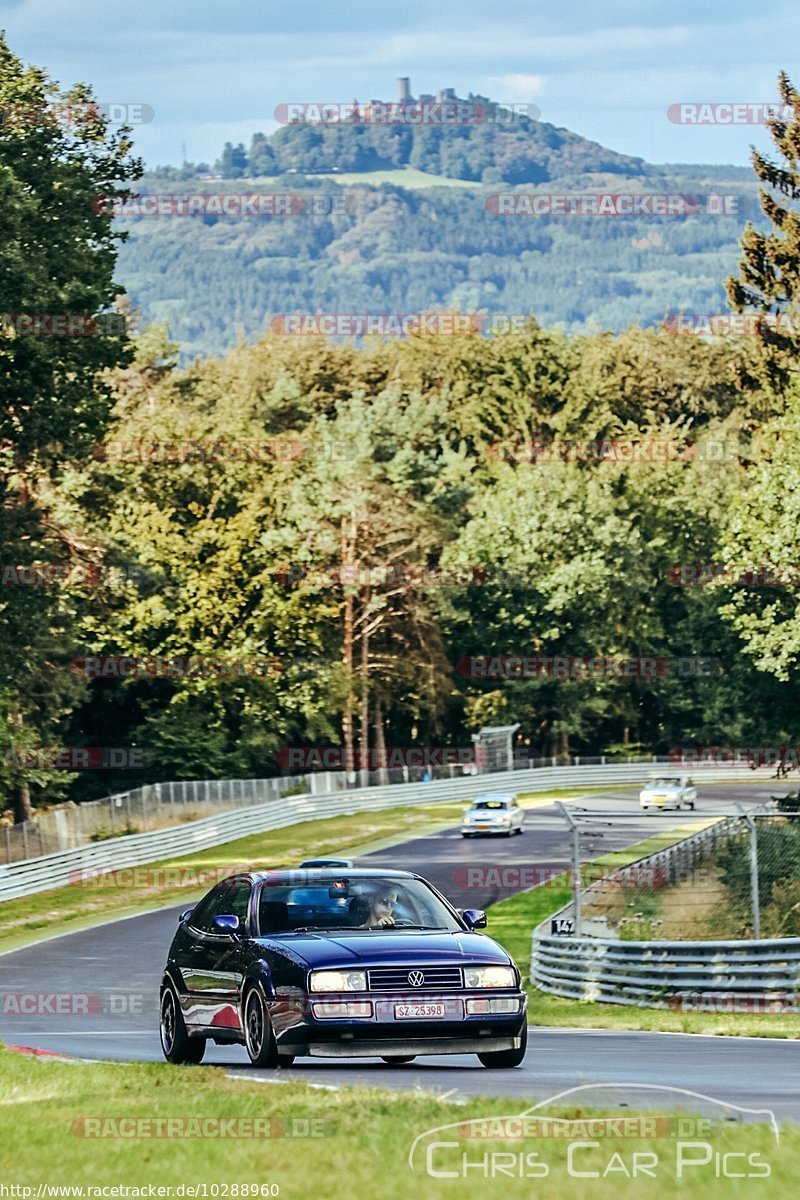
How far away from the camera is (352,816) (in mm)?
75250

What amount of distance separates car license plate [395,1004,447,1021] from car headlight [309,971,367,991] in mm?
286

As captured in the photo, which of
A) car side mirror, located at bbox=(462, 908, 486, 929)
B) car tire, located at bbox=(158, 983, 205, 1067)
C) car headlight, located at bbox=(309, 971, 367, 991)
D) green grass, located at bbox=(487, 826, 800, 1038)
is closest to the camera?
car headlight, located at bbox=(309, 971, 367, 991)

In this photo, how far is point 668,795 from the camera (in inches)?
2958

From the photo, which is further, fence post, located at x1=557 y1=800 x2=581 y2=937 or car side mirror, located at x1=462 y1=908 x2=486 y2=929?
fence post, located at x1=557 y1=800 x2=581 y2=937

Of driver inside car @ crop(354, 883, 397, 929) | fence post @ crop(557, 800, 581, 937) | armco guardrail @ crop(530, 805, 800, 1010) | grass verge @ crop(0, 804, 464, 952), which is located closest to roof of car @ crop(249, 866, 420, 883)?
driver inside car @ crop(354, 883, 397, 929)

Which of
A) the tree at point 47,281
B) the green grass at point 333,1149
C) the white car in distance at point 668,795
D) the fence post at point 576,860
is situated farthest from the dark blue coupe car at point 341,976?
the white car in distance at point 668,795

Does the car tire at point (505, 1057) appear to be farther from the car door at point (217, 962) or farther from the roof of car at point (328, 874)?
the car door at point (217, 962)

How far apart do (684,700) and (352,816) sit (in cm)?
2917

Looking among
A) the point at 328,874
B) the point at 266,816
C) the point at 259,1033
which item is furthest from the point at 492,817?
the point at 259,1033

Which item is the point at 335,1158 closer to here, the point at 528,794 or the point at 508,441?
the point at 528,794

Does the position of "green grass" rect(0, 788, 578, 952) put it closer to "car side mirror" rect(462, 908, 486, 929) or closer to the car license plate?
"car side mirror" rect(462, 908, 486, 929)

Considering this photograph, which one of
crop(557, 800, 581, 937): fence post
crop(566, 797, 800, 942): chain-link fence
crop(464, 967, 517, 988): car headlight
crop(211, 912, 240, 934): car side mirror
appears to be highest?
crop(211, 912, 240, 934): car side mirror

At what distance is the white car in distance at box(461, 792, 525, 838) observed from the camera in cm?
6581

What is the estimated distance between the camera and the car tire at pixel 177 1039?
52.7 feet
